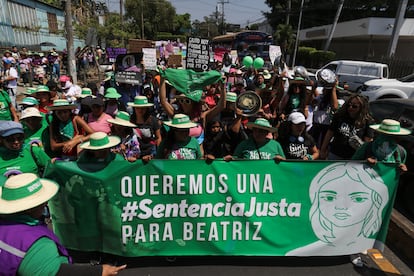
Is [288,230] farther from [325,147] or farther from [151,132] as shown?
[151,132]

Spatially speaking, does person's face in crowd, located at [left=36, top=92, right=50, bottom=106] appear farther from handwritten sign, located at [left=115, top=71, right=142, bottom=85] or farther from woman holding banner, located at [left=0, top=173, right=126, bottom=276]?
woman holding banner, located at [left=0, top=173, right=126, bottom=276]

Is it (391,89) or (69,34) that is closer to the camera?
(69,34)

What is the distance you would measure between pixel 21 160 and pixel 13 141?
220 mm

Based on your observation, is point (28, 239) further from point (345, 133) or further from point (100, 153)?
point (345, 133)

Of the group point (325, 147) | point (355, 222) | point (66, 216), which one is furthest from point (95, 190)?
point (325, 147)

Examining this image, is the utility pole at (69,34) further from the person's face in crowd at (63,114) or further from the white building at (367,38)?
the white building at (367,38)

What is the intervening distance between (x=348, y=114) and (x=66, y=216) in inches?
146

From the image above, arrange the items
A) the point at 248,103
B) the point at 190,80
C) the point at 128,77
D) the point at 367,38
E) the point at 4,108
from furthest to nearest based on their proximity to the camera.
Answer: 1. the point at 367,38
2. the point at 128,77
3. the point at 4,108
4. the point at 190,80
5. the point at 248,103


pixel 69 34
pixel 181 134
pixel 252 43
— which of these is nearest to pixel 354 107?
pixel 181 134

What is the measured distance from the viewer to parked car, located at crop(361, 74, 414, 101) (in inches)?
484

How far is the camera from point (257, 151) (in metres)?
3.51

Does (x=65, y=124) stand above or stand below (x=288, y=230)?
above

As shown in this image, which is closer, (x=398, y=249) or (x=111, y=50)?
(x=398, y=249)

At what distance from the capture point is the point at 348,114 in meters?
4.16
